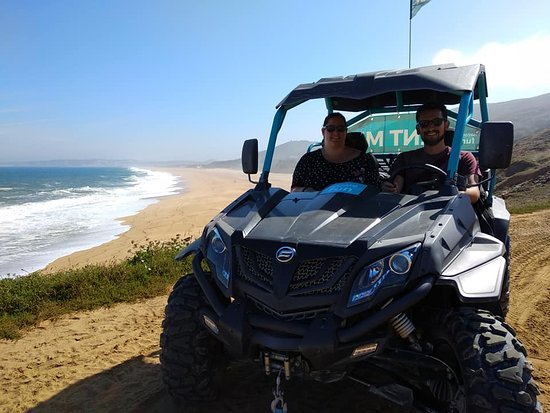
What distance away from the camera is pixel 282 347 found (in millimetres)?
2488

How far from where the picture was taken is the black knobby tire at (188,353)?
3.10 metres

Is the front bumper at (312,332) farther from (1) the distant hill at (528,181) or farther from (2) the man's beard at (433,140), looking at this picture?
(1) the distant hill at (528,181)

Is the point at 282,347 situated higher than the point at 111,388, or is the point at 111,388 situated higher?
the point at 282,347

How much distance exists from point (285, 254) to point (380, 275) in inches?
20.0

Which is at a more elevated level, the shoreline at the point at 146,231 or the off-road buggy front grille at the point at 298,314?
the off-road buggy front grille at the point at 298,314

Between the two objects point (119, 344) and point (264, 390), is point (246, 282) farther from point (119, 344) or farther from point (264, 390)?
point (119, 344)

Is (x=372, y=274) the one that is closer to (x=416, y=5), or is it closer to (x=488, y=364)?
(x=488, y=364)

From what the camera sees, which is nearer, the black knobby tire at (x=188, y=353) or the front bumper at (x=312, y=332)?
the front bumper at (x=312, y=332)

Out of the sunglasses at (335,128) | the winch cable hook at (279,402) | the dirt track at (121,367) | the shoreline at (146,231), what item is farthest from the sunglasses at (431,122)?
the shoreline at (146,231)

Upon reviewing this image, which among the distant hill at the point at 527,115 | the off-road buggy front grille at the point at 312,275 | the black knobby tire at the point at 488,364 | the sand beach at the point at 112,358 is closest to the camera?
the black knobby tire at the point at 488,364

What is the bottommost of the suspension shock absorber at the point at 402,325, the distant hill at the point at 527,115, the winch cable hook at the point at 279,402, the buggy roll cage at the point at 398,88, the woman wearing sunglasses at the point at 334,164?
the winch cable hook at the point at 279,402

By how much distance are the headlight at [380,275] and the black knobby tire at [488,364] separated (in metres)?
0.44

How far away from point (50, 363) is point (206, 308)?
2206 mm

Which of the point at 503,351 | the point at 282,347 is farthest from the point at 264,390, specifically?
the point at 503,351
